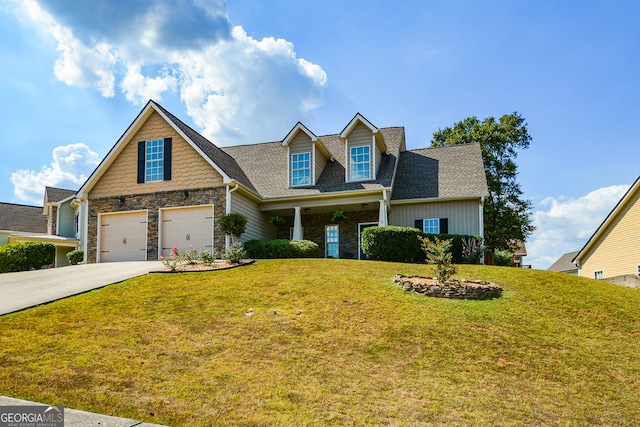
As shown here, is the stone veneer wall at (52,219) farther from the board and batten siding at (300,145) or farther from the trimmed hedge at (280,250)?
the trimmed hedge at (280,250)

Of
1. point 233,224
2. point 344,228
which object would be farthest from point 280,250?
point 344,228

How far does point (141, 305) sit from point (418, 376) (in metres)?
6.57

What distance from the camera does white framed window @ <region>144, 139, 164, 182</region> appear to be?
64.9 feet

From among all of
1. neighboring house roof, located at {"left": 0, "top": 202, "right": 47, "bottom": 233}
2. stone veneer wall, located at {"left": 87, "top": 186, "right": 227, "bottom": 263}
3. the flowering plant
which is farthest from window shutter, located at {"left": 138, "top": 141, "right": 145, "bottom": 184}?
neighboring house roof, located at {"left": 0, "top": 202, "right": 47, "bottom": 233}

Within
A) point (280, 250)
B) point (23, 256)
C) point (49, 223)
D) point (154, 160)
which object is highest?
point (154, 160)

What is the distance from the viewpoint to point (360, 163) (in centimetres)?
2114

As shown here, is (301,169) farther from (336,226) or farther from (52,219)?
(52,219)

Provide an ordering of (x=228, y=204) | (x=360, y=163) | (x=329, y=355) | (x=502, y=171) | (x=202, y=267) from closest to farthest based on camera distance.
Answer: (x=329, y=355), (x=202, y=267), (x=228, y=204), (x=360, y=163), (x=502, y=171)

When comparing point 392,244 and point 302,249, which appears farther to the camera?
point 302,249

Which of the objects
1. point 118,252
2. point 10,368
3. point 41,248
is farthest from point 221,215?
point 10,368

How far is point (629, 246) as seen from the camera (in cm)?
2086

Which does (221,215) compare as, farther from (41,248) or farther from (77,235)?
(77,235)

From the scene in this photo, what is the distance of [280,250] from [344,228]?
446cm

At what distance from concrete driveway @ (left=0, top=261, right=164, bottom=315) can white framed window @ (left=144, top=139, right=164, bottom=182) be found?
445 centimetres
